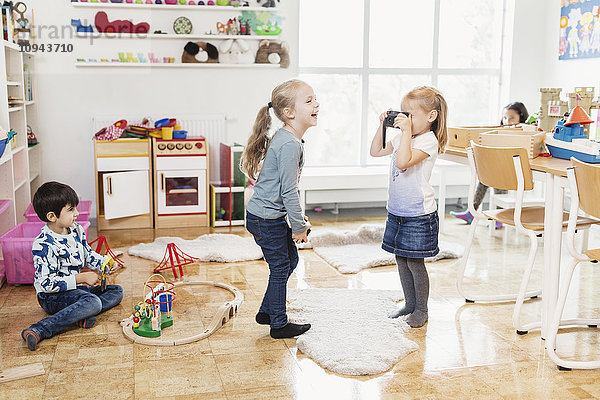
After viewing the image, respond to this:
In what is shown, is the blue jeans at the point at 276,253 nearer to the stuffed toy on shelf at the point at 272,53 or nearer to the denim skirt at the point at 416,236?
the denim skirt at the point at 416,236

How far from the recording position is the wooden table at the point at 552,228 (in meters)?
2.49

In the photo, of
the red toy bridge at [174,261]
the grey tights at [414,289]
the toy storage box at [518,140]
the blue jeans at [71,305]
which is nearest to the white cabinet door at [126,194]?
the red toy bridge at [174,261]

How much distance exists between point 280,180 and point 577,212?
1.06 metres

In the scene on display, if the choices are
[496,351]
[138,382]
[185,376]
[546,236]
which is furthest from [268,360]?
[546,236]

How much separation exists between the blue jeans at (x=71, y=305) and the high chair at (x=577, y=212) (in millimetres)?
1817

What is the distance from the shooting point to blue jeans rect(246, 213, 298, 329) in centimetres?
257

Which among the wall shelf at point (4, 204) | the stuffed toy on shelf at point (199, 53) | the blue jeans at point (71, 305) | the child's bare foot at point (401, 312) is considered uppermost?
the stuffed toy on shelf at point (199, 53)

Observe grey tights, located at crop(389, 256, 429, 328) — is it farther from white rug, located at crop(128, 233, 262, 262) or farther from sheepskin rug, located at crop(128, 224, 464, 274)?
white rug, located at crop(128, 233, 262, 262)

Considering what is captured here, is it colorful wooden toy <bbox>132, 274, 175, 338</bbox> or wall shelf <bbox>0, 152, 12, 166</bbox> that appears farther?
wall shelf <bbox>0, 152, 12, 166</bbox>

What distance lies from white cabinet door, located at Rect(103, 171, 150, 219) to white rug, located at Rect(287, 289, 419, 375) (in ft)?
6.01

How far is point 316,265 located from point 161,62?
2.20 meters

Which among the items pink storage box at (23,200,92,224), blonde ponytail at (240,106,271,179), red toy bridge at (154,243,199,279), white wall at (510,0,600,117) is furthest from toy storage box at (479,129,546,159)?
white wall at (510,0,600,117)

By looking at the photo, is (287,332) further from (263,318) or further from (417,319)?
(417,319)

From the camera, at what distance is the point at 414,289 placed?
2873mm
